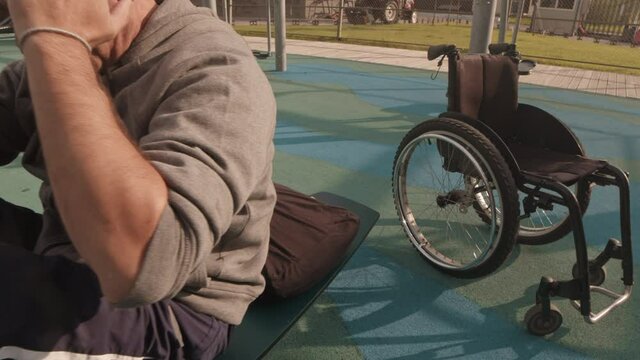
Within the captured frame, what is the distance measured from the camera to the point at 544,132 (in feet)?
7.48

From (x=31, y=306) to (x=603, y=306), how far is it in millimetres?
2177

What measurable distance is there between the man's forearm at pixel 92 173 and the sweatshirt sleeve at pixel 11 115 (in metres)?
0.68

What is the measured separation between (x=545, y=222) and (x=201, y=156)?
2612mm

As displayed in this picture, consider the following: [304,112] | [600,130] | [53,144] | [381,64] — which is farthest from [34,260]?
[381,64]

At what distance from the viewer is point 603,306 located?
2.02 meters

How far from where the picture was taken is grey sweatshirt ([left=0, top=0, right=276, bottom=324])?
2.40 ft

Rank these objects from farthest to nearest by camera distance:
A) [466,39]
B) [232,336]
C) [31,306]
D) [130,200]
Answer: [466,39] < [232,336] < [31,306] < [130,200]

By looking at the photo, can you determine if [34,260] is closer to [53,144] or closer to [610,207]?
[53,144]

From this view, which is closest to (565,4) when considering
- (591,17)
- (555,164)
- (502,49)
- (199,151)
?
(591,17)

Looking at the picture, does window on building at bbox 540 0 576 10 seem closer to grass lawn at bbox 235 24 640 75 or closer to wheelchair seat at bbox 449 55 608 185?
grass lawn at bbox 235 24 640 75

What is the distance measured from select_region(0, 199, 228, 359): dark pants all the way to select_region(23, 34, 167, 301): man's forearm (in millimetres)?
195

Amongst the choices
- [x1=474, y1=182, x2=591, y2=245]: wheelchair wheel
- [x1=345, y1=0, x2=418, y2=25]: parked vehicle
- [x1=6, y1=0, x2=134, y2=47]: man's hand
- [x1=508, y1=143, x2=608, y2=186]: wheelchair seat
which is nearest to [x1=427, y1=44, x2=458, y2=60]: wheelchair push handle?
[x1=508, y1=143, x2=608, y2=186]: wheelchair seat

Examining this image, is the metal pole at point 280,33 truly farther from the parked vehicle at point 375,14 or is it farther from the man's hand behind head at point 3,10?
the parked vehicle at point 375,14

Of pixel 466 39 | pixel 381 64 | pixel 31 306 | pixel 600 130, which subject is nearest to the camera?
pixel 31 306
